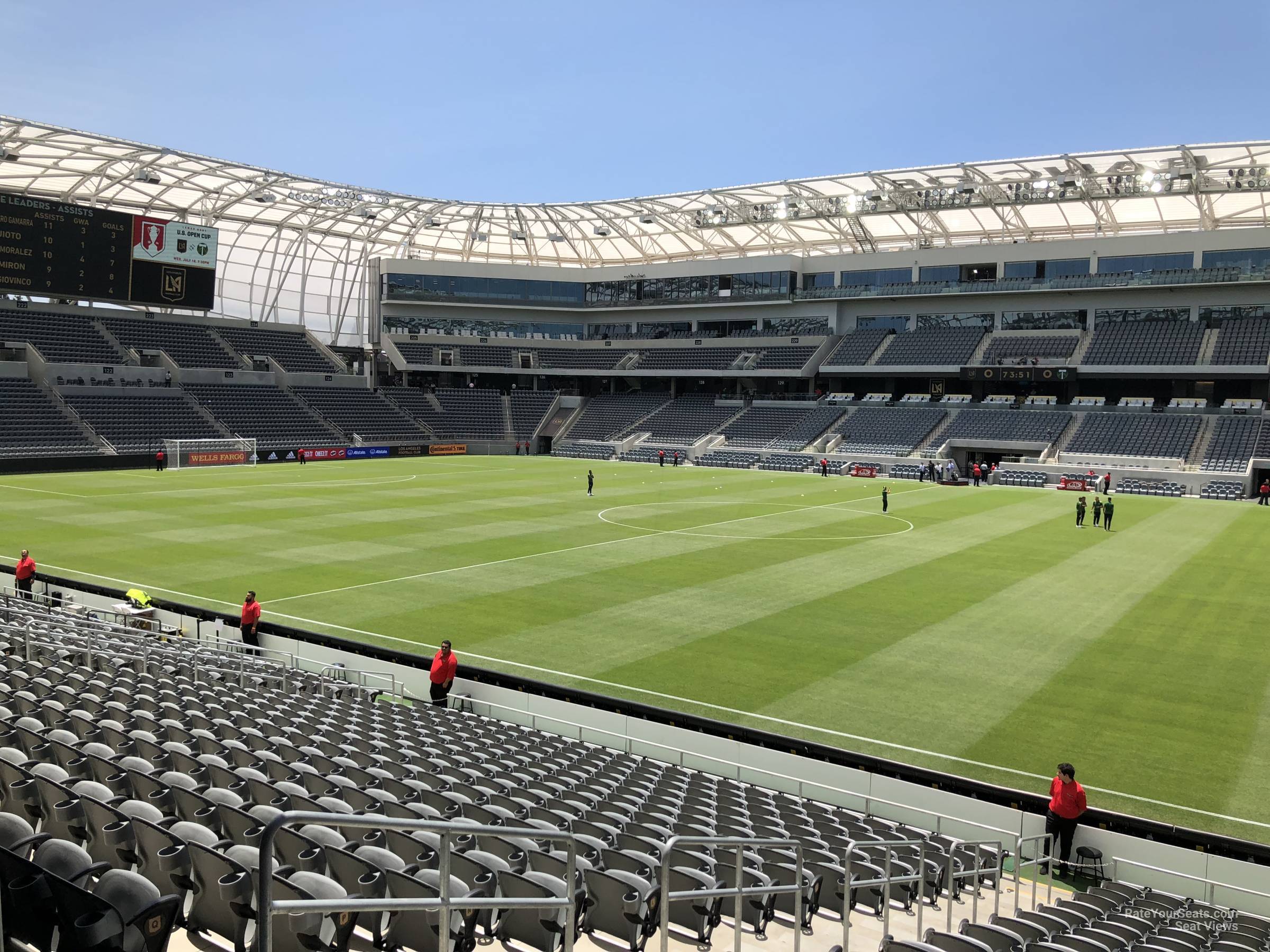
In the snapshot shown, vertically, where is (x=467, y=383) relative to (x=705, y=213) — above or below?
below

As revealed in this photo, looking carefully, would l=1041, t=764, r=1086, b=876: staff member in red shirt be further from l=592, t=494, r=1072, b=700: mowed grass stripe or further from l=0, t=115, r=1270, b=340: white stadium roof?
l=0, t=115, r=1270, b=340: white stadium roof

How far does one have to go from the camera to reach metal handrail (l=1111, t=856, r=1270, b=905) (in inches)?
380

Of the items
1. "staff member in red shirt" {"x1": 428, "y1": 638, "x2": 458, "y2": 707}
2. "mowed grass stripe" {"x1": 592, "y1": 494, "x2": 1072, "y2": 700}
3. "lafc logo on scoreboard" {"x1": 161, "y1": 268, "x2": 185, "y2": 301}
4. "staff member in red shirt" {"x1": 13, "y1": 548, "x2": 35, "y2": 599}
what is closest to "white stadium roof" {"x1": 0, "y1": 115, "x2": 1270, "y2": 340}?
"lafc logo on scoreboard" {"x1": 161, "y1": 268, "x2": 185, "y2": 301}

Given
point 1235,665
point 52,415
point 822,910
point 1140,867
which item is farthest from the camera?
point 52,415

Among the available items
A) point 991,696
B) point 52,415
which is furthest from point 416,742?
point 52,415

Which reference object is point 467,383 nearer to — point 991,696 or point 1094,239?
point 1094,239

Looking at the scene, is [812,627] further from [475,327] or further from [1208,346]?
[475,327]

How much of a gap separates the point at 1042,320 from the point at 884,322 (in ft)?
40.4

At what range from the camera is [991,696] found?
55.4 feet

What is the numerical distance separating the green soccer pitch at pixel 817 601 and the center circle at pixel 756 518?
196 mm

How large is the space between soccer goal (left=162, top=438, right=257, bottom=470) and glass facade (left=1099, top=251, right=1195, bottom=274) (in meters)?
60.7

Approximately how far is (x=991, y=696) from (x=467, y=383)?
7766 centimetres

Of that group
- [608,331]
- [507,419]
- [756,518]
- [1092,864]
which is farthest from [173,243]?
[1092,864]

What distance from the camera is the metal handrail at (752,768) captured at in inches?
444
